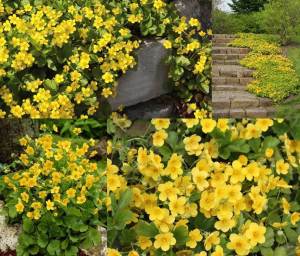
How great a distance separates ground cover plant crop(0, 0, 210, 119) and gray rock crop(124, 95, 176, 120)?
129mm

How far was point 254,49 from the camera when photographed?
9609 mm

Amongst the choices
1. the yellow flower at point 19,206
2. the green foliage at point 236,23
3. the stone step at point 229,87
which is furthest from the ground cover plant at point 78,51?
the green foliage at point 236,23

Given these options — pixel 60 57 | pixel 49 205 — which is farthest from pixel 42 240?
pixel 60 57

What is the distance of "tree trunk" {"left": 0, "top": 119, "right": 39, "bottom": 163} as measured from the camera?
128 inches

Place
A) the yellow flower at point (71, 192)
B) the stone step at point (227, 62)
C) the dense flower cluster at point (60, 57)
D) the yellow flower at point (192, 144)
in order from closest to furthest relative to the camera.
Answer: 1. the yellow flower at point (192, 144)
2. the yellow flower at point (71, 192)
3. the dense flower cluster at point (60, 57)
4. the stone step at point (227, 62)

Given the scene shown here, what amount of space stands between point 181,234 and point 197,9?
120 inches

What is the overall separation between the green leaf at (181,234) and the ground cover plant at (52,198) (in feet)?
2.07

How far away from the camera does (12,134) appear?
11.1ft

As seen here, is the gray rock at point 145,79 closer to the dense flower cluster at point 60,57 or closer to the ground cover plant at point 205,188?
the dense flower cluster at point 60,57

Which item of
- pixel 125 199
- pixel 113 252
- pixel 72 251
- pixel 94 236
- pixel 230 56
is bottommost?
pixel 230 56

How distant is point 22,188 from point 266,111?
15.6 feet

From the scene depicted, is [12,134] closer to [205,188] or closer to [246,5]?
[205,188]

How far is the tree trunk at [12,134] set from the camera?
326 cm

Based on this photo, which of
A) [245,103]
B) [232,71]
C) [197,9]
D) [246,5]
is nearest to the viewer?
[197,9]
